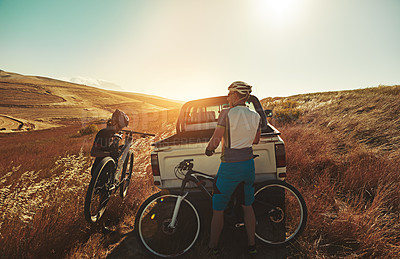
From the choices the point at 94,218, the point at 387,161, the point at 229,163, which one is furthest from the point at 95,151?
the point at 387,161

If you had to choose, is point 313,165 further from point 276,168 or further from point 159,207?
point 159,207

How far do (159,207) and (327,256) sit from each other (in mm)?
2333

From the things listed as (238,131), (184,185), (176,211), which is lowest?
(176,211)

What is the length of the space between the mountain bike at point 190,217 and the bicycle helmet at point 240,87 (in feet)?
3.59

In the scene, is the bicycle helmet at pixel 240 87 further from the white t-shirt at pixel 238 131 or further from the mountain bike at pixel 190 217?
the mountain bike at pixel 190 217

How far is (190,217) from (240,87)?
6.02 feet

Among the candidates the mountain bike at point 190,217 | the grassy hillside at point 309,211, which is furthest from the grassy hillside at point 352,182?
the mountain bike at point 190,217

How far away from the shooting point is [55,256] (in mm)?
2434

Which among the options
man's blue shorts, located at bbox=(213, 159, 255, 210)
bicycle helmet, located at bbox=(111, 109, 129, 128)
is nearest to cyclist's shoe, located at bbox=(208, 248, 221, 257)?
man's blue shorts, located at bbox=(213, 159, 255, 210)

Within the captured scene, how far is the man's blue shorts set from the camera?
7.20 feet

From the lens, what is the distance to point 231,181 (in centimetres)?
221

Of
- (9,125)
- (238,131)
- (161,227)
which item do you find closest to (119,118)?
(161,227)

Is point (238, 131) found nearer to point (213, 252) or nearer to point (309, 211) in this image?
point (213, 252)

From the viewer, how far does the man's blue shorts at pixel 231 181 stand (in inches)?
86.4
